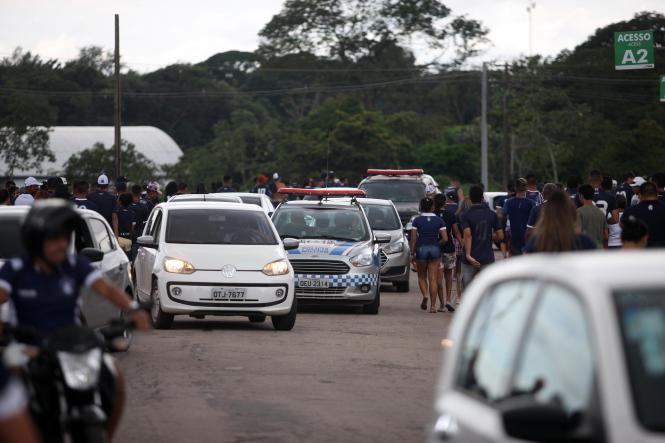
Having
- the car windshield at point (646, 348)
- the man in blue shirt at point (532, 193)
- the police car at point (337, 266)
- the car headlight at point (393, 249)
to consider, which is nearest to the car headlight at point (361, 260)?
the police car at point (337, 266)

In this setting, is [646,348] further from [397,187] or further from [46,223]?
[397,187]

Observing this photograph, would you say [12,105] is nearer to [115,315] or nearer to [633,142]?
[633,142]

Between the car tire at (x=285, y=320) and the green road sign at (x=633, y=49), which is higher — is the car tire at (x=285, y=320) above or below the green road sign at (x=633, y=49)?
below

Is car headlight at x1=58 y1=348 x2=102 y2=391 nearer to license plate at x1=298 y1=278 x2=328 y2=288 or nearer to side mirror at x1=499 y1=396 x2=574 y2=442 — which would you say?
side mirror at x1=499 y1=396 x2=574 y2=442

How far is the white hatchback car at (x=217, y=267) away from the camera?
18328 mm

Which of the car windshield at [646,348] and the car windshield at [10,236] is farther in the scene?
the car windshield at [10,236]

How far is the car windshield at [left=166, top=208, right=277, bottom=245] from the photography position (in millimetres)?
19234

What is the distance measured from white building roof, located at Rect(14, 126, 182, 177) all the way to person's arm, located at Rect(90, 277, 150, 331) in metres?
79.2

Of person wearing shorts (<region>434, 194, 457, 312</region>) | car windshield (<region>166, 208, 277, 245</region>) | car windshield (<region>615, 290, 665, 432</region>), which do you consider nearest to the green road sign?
person wearing shorts (<region>434, 194, 457, 312</region>)

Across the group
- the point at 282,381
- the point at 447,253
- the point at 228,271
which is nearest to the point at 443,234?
the point at 447,253

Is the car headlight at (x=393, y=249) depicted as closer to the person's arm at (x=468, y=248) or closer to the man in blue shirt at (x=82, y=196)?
the man in blue shirt at (x=82, y=196)

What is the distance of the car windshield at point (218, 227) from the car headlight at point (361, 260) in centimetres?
280

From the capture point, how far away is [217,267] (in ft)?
60.4

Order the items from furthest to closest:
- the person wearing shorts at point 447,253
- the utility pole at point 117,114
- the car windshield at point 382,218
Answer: the utility pole at point 117,114 → the car windshield at point 382,218 → the person wearing shorts at point 447,253
